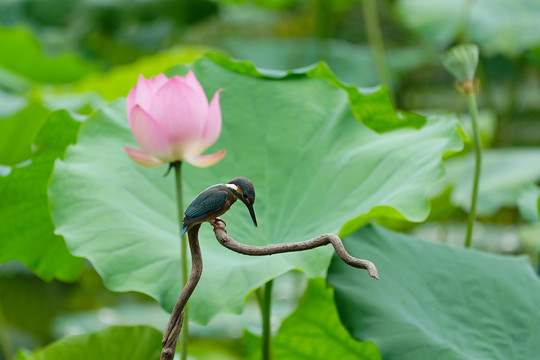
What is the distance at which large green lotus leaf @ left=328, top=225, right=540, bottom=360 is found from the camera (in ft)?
1.61

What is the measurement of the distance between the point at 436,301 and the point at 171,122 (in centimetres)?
25

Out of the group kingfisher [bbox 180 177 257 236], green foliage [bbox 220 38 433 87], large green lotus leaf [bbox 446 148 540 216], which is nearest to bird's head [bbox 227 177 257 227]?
kingfisher [bbox 180 177 257 236]

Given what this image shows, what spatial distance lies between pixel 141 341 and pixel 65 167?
0.56 feet

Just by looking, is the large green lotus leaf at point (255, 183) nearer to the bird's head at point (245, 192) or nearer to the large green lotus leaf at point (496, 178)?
the bird's head at point (245, 192)

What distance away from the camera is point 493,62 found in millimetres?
3016

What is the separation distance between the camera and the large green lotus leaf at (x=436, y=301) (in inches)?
19.3

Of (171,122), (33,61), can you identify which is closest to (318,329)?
(171,122)

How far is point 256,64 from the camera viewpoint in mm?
2705

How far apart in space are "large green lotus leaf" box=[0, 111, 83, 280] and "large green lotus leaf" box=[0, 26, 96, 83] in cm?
146

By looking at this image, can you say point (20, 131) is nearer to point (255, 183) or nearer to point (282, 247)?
point (255, 183)

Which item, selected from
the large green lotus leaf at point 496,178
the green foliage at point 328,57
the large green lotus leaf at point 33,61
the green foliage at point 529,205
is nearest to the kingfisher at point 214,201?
the green foliage at point 529,205

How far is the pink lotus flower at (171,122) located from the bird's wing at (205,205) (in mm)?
176

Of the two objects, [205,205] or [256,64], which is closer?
[205,205]

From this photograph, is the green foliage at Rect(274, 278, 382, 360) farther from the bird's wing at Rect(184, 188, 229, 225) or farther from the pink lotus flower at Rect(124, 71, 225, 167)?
the bird's wing at Rect(184, 188, 229, 225)
